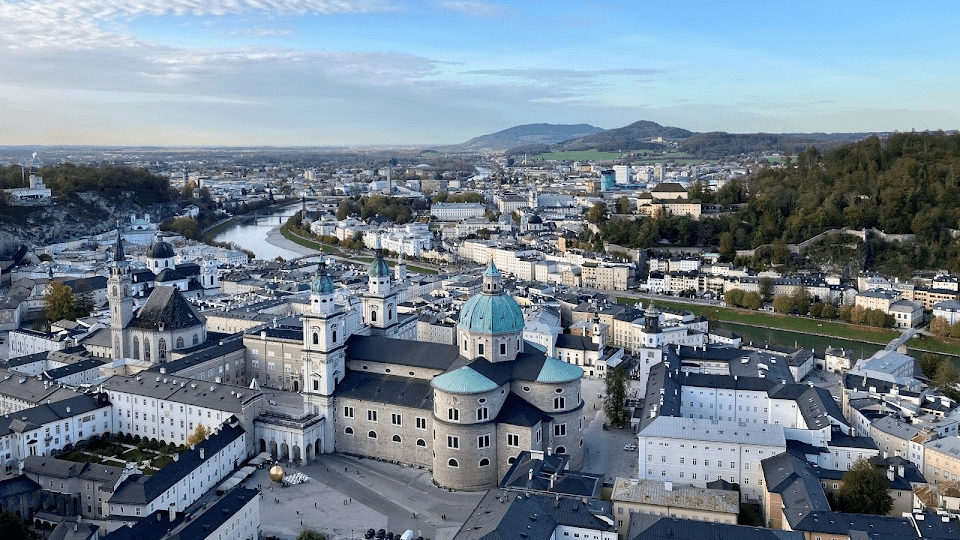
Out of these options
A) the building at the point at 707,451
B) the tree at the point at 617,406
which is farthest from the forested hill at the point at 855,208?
the building at the point at 707,451

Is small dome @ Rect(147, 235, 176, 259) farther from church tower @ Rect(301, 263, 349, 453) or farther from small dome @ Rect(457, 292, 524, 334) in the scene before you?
small dome @ Rect(457, 292, 524, 334)

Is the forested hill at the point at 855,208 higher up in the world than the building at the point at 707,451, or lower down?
higher up

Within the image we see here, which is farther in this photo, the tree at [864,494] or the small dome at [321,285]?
the small dome at [321,285]

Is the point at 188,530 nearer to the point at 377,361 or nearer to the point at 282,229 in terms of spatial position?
the point at 377,361

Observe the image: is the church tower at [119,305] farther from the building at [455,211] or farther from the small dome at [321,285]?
the building at [455,211]

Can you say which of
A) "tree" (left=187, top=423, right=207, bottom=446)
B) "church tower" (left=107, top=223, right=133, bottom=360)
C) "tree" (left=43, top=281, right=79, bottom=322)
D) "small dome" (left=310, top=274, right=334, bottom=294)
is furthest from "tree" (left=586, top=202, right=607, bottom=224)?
"tree" (left=187, top=423, right=207, bottom=446)
